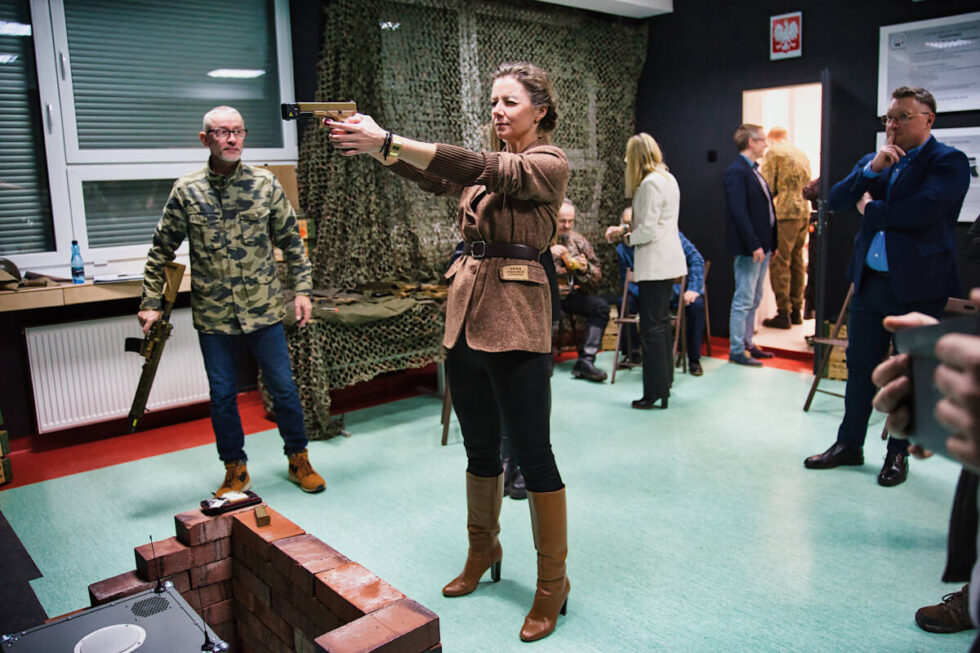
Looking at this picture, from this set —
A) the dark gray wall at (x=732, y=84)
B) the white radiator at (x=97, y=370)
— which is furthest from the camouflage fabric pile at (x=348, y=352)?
the dark gray wall at (x=732, y=84)

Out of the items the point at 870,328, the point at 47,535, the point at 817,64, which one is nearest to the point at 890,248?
the point at 870,328

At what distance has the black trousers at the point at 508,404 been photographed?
7.44 feet

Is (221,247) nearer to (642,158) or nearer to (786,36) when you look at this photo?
(642,158)

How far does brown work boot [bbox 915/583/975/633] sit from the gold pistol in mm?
2213

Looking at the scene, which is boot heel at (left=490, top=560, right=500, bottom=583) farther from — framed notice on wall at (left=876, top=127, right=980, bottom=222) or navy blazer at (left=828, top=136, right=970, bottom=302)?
framed notice on wall at (left=876, top=127, right=980, bottom=222)

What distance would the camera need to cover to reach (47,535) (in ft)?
10.7

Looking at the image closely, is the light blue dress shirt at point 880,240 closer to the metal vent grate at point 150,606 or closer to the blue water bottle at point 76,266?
the metal vent grate at point 150,606

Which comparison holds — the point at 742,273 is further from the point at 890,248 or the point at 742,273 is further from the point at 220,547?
the point at 220,547

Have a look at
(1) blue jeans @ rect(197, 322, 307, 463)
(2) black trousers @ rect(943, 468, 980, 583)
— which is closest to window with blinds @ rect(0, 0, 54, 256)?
(1) blue jeans @ rect(197, 322, 307, 463)

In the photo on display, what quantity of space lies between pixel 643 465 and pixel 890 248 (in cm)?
148

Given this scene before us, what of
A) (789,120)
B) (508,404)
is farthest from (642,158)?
(789,120)

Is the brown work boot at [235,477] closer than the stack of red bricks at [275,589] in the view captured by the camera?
No

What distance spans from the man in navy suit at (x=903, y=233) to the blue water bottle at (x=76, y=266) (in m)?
3.96

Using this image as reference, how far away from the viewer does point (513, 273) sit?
7.34ft
